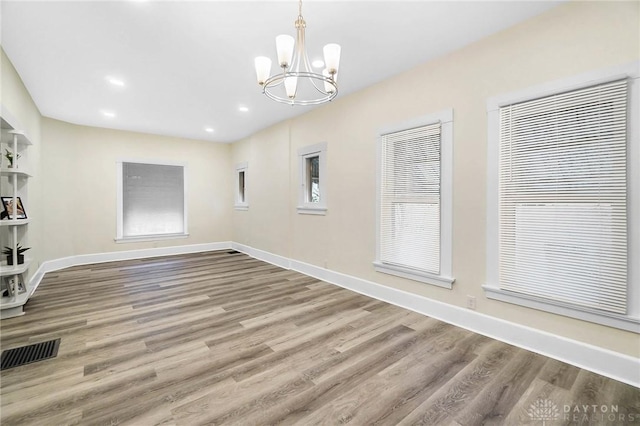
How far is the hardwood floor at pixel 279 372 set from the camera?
174 centimetres

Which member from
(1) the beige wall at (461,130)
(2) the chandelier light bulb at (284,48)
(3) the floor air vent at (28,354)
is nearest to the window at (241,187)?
(1) the beige wall at (461,130)

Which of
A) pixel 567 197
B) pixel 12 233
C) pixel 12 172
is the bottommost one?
pixel 12 233

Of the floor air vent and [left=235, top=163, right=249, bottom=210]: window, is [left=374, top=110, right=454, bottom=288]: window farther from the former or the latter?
[left=235, top=163, right=249, bottom=210]: window

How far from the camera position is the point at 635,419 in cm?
170

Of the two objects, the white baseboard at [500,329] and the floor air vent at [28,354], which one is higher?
the white baseboard at [500,329]

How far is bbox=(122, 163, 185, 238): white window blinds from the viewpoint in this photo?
21.3 ft

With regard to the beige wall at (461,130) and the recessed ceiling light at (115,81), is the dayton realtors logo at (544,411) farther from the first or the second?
the recessed ceiling light at (115,81)

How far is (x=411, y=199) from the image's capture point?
135 inches

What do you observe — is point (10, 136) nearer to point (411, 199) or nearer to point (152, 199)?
point (152, 199)

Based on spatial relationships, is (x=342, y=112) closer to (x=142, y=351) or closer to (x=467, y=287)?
(x=467, y=287)

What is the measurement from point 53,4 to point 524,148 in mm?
4196

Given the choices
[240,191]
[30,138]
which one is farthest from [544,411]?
[240,191]

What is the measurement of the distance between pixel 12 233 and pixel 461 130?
5206 millimetres

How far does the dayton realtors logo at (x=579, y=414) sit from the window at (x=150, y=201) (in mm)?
7272
